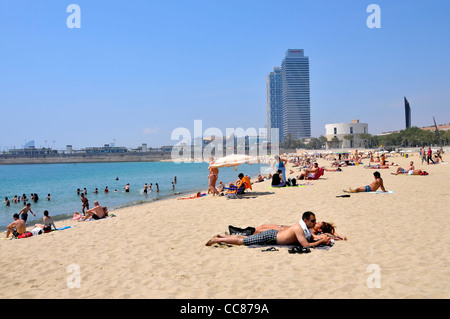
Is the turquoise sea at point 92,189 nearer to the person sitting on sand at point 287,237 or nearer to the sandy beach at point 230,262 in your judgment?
the sandy beach at point 230,262

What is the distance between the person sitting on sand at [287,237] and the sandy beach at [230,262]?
0.16m

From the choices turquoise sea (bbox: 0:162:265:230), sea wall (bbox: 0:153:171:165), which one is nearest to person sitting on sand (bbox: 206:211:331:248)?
turquoise sea (bbox: 0:162:265:230)

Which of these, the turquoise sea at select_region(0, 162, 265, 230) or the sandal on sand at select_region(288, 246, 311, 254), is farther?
the turquoise sea at select_region(0, 162, 265, 230)

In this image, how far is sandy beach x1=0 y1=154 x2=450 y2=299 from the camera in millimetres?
3846

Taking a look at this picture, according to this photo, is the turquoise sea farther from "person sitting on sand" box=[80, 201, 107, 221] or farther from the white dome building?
the white dome building

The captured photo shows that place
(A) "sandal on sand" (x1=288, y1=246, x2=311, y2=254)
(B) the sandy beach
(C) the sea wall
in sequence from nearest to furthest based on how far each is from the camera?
(B) the sandy beach < (A) "sandal on sand" (x1=288, y1=246, x2=311, y2=254) < (C) the sea wall

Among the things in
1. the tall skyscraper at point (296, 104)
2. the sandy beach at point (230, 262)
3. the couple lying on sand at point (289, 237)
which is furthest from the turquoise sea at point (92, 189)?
the tall skyscraper at point (296, 104)

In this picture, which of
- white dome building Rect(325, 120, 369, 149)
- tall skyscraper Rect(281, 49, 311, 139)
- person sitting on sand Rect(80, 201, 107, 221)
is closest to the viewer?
person sitting on sand Rect(80, 201, 107, 221)

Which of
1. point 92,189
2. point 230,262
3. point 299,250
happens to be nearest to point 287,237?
point 299,250

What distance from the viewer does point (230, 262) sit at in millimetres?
4887

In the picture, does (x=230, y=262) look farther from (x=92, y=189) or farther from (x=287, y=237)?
(x=92, y=189)

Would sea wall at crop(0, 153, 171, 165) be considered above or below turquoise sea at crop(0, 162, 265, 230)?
above

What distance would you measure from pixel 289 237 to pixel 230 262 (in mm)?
1221

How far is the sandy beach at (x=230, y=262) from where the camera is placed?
385cm
